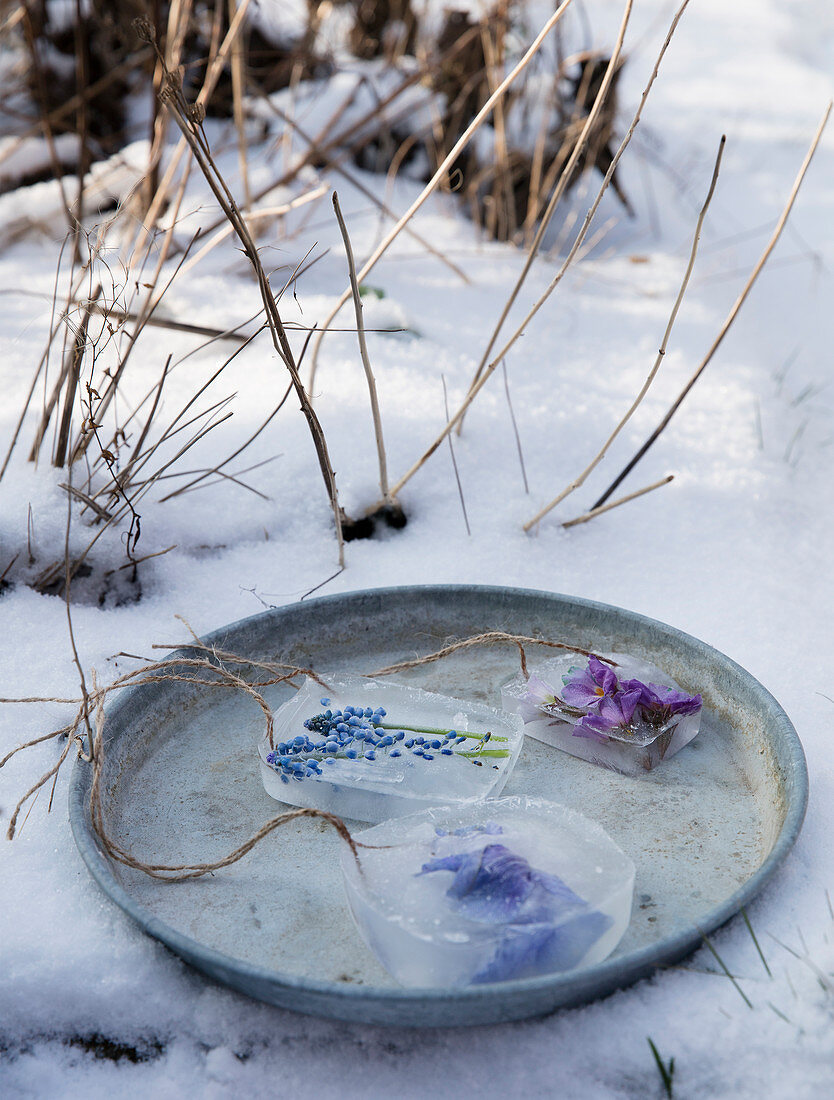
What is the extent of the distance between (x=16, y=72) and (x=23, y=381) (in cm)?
155

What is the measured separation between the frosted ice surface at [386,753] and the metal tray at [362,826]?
41 mm

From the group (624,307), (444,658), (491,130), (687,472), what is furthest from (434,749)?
(491,130)

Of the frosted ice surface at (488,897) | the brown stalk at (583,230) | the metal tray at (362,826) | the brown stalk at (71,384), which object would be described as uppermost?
the brown stalk at (583,230)

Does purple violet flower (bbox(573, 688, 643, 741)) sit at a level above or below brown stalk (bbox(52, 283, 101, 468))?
below

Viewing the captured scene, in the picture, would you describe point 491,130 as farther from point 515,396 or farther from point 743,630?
point 743,630

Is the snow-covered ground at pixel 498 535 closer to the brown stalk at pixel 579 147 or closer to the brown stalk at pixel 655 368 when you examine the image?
the brown stalk at pixel 655 368

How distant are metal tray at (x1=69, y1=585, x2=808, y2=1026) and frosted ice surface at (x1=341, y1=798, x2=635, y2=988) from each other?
28 mm

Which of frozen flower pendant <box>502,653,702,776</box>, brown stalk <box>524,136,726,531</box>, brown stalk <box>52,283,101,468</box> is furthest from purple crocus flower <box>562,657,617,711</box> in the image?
brown stalk <box>52,283,101,468</box>

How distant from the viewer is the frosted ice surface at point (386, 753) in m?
0.84

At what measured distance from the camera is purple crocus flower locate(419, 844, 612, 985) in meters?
0.65

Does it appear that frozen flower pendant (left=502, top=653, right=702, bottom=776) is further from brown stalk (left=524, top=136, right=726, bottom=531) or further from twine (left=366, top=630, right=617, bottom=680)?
brown stalk (left=524, top=136, right=726, bottom=531)

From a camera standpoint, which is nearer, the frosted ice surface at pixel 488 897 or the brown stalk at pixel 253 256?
the frosted ice surface at pixel 488 897

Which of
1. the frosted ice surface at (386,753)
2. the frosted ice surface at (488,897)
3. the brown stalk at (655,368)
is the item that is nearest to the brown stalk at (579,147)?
the brown stalk at (655,368)

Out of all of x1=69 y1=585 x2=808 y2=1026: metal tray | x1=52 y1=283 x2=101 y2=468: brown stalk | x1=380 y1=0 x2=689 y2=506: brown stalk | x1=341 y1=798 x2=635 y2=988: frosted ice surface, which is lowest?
x1=69 y1=585 x2=808 y2=1026: metal tray
